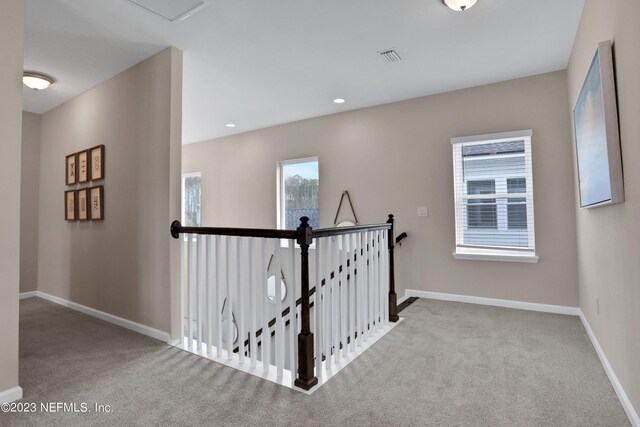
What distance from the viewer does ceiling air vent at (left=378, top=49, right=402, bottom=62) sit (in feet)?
10.3

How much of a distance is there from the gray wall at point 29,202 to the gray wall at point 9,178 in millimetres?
3334

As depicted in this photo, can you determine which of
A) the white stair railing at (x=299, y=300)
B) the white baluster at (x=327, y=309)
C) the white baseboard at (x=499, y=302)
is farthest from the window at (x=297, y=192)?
the white baluster at (x=327, y=309)

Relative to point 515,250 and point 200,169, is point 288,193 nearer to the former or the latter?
point 200,169

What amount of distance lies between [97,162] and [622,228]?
14.5ft

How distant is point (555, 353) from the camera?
257 centimetres

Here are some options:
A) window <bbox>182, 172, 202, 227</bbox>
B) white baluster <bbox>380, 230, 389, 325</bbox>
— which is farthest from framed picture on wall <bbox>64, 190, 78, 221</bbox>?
white baluster <bbox>380, 230, 389, 325</bbox>

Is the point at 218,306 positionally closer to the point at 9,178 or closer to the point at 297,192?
the point at 9,178

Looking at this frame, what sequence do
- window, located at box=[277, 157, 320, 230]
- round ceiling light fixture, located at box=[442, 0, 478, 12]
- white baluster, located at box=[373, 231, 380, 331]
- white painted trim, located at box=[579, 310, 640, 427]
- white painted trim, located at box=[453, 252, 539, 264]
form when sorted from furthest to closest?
window, located at box=[277, 157, 320, 230]
white painted trim, located at box=[453, 252, 539, 264]
white baluster, located at box=[373, 231, 380, 331]
round ceiling light fixture, located at box=[442, 0, 478, 12]
white painted trim, located at box=[579, 310, 640, 427]

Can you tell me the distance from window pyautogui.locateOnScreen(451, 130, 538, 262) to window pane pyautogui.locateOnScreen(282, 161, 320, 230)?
2.13 meters

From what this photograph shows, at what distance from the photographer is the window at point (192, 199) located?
6856mm

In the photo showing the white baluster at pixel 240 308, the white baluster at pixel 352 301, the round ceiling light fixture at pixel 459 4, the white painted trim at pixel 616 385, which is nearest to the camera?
the white painted trim at pixel 616 385

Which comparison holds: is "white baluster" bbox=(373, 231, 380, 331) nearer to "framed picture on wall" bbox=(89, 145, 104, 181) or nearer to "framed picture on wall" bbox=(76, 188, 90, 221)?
"framed picture on wall" bbox=(89, 145, 104, 181)

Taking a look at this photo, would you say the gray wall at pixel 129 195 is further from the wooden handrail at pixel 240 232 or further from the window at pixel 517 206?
the window at pixel 517 206

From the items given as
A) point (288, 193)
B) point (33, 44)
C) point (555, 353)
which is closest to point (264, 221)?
point (288, 193)
